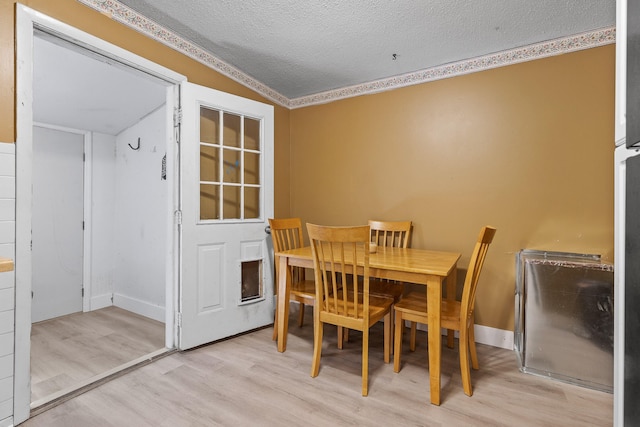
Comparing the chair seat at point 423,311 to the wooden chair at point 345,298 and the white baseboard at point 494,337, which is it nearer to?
the wooden chair at point 345,298

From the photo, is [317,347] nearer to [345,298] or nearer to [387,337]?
[345,298]

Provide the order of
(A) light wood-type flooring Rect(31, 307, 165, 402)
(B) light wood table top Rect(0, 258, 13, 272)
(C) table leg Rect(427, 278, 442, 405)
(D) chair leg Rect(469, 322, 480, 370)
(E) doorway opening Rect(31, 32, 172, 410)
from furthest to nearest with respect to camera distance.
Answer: (E) doorway opening Rect(31, 32, 172, 410), (D) chair leg Rect(469, 322, 480, 370), (A) light wood-type flooring Rect(31, 307, 165, 402), (C) table leg Rect(427, 278, 442, 405), (B) light wood table top Rect(0, 258, 13, 272)

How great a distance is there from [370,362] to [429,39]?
8.13 ft

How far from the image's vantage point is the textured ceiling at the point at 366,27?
76.7 inches

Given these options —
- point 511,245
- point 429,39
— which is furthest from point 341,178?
point 511,245

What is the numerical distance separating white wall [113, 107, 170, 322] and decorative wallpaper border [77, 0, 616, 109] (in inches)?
33.9

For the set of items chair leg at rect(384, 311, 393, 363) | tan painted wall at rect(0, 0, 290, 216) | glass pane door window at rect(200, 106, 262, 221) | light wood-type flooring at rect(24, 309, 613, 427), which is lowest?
light wood-type flooring at rect(24, 309, 613, 427)

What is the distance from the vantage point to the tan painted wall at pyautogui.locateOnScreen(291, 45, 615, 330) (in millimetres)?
2215

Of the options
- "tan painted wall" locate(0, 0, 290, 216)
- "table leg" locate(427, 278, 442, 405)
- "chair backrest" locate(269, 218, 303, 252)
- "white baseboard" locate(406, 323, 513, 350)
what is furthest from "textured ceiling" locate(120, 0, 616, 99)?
"white baseboard" locate(406, 323, 513, 350)

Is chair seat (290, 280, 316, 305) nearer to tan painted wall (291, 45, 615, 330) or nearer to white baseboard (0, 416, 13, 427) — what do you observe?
tan painted wall (291, 45, 615, 330)

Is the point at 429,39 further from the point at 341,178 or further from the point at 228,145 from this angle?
the point at 228,145

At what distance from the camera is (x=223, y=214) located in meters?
2.63

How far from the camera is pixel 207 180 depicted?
2.53m

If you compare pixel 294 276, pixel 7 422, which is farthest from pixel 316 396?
pixel 7 422
